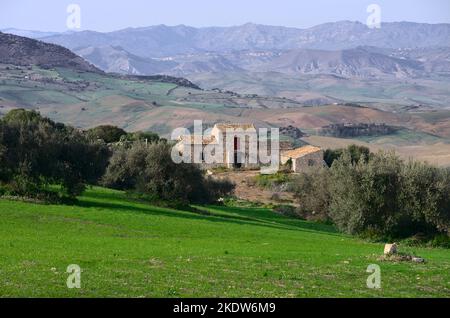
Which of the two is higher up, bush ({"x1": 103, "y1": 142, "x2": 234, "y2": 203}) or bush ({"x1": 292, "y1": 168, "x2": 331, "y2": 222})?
bush ({"x1": 103, "y1": 142, "x2": 234, "y2": 203})

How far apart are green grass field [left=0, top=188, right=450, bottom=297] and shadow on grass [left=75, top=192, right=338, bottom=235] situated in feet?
7.07

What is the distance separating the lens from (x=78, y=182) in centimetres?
4319

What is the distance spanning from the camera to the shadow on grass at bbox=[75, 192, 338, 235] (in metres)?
41.4

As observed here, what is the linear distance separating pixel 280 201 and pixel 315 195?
15.6 metres

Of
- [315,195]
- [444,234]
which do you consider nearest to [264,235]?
[444,234]

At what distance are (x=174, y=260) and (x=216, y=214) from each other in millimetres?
24372

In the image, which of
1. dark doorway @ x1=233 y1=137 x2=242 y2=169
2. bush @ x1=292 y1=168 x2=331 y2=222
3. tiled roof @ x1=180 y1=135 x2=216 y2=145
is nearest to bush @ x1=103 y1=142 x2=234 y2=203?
bush @ x1=292 y1=168 x2=331 y2=222

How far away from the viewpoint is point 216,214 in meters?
46.2

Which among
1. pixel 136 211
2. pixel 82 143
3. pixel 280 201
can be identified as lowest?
pixel 280 201

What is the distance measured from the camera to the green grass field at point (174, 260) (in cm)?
1681

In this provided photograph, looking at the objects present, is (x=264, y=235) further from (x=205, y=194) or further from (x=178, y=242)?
(x=205, y=194)

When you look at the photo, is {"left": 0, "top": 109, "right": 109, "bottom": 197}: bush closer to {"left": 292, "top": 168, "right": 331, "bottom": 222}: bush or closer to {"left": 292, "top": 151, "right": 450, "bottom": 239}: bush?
{"left": 292, "top": 151, "right": 450, "bottom": 239}: bush

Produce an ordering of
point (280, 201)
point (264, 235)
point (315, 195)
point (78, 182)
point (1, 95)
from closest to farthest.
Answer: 1. point (264, 235)
2. point (78, 182)
3. point (315, 195)
4. point (280, 201)
5. point (1, 95)

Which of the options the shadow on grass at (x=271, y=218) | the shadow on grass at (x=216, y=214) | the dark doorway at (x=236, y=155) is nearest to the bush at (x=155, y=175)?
the shadow on grass at (x=216, y=214)
